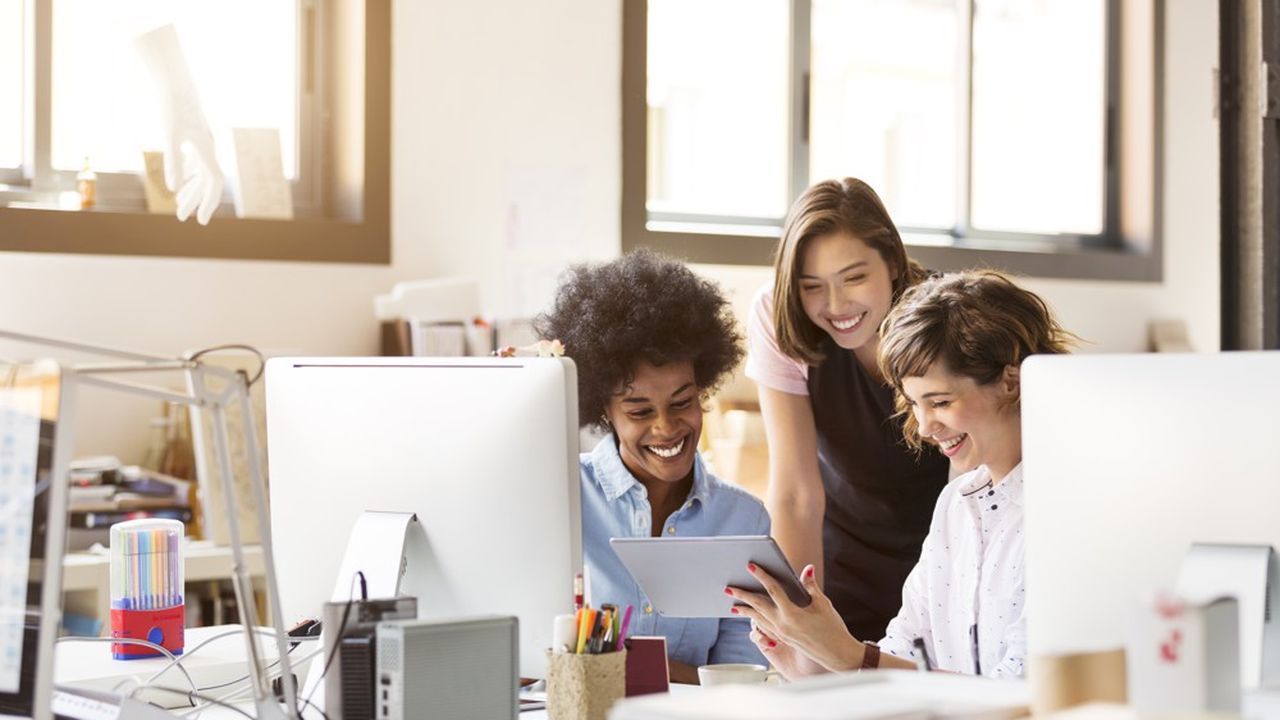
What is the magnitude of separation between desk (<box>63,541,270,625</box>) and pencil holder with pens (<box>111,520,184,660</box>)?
664 millimetres

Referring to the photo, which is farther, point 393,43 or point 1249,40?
point 393,43

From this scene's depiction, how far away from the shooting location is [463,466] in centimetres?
145

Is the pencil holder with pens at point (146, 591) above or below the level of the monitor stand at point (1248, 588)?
below

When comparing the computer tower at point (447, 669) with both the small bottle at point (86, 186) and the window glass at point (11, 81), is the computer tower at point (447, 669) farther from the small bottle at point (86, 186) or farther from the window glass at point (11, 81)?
the window glass at point (11, 81)

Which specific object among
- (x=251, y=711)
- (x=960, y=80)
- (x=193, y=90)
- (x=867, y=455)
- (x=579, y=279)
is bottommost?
(x=251, y=711)

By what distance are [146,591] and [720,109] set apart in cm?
261

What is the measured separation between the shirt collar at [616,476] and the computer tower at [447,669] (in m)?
0.80

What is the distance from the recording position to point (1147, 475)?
3.82 ft

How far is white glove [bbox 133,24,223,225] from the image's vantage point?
2.83 meters

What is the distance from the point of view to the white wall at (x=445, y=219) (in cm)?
281

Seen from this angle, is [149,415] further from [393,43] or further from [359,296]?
[393,43]

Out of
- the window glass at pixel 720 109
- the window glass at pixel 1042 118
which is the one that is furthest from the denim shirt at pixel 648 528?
the window glass at pixel 1042 118

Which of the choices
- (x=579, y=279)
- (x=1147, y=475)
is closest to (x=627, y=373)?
(x=579, y=279)

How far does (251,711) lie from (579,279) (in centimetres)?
94
